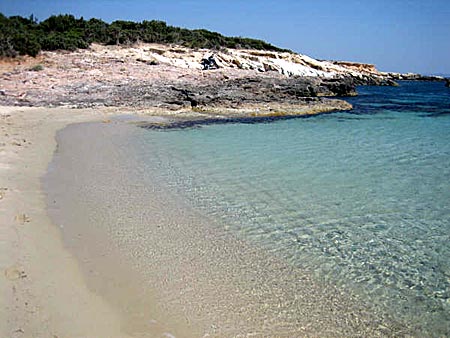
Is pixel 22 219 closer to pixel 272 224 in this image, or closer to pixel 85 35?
pixel 272 224

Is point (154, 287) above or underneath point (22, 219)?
underneath

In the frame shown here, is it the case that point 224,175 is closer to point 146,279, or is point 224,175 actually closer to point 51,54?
point 146,279

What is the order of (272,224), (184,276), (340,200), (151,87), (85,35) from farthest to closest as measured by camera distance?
1. (85,35)
2. (151,87)
3. (340,200)
4. (272,224)
5. (184,276)

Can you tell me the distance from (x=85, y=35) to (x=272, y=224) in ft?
121

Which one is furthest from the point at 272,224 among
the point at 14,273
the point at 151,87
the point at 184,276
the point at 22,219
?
the point at 151,87

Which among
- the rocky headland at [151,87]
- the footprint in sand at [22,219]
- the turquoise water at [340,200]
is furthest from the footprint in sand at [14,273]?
the rocky headland at [151,87]

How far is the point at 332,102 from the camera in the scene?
976 inches

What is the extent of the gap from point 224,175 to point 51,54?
2544 cm

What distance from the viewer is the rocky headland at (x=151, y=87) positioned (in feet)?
65.6

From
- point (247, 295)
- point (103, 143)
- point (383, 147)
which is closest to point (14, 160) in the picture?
point (103, 143)

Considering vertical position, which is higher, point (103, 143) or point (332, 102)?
point (332, 102)

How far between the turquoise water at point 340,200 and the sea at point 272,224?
0.09 feet

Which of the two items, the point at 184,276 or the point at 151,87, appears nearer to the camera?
the point at 184,276

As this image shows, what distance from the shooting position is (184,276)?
182 inches
